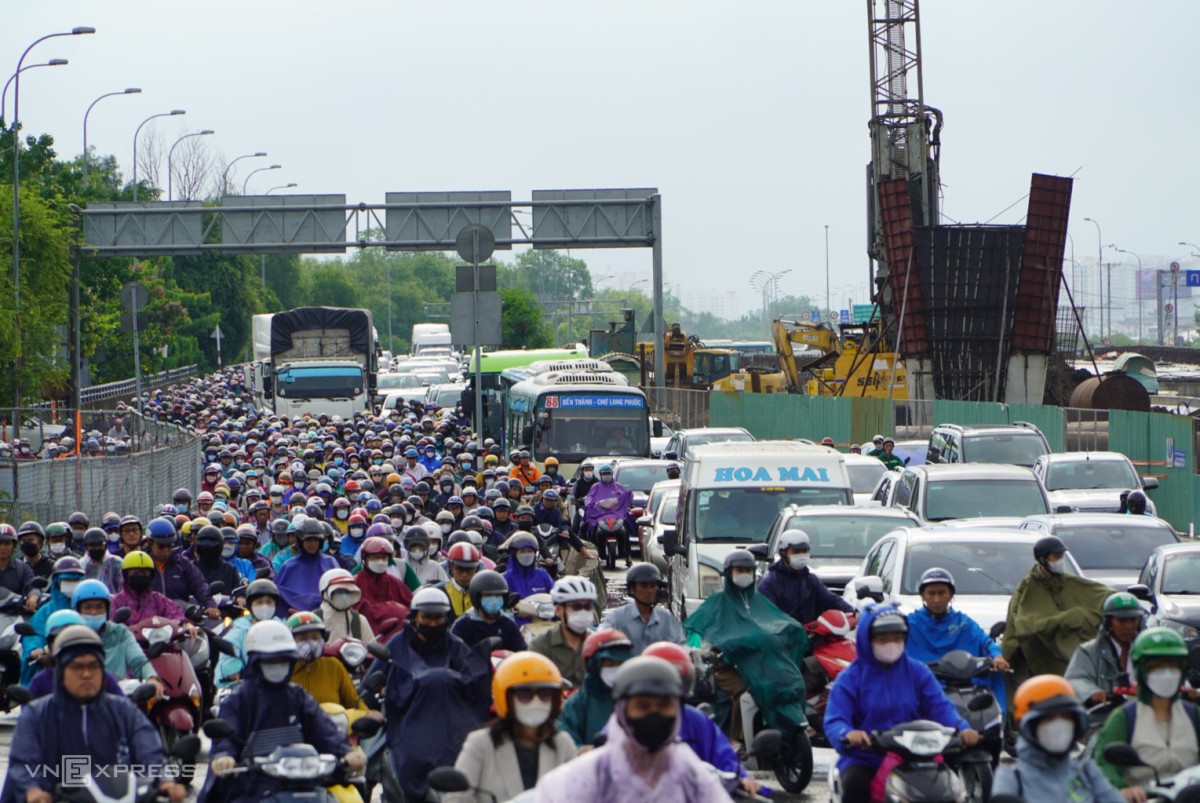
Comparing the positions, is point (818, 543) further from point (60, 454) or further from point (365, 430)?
point (365, 430)

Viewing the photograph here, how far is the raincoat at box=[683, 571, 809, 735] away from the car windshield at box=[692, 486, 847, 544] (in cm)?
613

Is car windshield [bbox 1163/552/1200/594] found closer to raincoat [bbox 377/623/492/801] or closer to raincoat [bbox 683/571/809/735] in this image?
raincoat [bbox 683/571/809/735]

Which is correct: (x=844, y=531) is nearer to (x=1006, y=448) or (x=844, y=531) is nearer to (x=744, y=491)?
(x=744, y=491)

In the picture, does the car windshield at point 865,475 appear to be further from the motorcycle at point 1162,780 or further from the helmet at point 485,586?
the motorcycle at point 1162,780

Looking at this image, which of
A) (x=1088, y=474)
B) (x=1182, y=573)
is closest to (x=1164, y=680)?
(x=1182, y=573)

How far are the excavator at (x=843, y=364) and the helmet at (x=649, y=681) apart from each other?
3881cm

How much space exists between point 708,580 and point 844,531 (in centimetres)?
120

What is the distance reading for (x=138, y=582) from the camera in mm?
12500

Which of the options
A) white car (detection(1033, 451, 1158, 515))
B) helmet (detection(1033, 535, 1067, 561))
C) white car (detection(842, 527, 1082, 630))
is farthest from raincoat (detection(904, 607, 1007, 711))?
white car (detection(1033, 451, 1158, 515))

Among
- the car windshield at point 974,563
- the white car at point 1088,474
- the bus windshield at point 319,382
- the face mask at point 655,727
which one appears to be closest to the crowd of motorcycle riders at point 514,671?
the face mask at point 655,727

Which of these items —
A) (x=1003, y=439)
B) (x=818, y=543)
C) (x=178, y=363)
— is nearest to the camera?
(x=818, y=543)

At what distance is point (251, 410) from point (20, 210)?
1659 centimetres

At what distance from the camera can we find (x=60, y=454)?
105 feet

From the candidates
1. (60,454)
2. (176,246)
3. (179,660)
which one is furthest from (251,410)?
(179,660)
